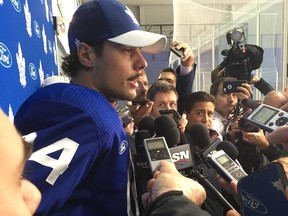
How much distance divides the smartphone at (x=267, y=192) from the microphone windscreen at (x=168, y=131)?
0.51m

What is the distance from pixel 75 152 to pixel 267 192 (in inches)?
14.3

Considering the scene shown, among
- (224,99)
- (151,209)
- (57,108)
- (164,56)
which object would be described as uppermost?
(57,108)

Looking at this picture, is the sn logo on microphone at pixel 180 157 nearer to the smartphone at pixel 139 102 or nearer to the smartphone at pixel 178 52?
the smartphone at pixel 139 102

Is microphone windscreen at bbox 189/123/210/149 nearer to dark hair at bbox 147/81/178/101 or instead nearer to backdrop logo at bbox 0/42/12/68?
backdrop logo at bbox 0/42/12/68

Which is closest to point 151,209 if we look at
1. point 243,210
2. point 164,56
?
point 243,210

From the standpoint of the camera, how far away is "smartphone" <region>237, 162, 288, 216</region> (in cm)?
55

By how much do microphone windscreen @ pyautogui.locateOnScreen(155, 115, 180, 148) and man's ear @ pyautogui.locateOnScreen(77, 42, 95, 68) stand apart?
0.97ft

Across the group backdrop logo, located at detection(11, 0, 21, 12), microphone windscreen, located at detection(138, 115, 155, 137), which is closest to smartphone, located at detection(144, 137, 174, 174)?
microphone windscreen, located at detection(138, 115, 155, 137)

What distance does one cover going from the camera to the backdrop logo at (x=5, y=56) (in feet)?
3.70

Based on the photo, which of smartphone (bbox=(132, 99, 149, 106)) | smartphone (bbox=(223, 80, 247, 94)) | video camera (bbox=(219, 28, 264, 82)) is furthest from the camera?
video camera (bbox=(219, 28, 264, 82))

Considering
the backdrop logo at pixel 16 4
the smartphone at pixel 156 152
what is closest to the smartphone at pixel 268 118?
the smartphone at pixel 156 152

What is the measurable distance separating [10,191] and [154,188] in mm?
386

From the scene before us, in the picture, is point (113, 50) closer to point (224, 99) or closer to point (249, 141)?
point (249, 141)

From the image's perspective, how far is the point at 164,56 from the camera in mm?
12312
